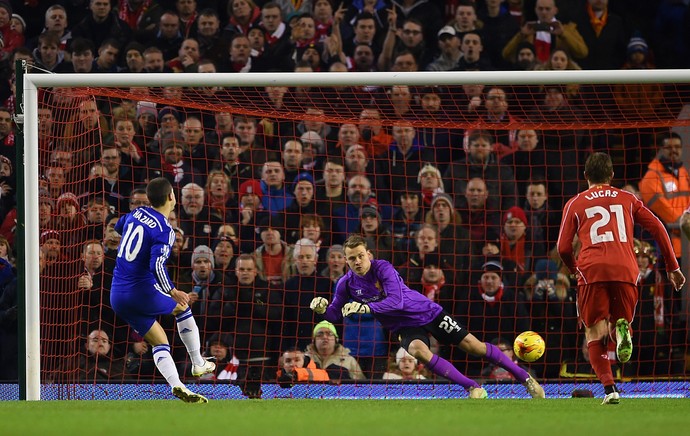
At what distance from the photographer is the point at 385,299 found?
9.65 m

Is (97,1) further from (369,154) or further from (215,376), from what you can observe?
(215,376)

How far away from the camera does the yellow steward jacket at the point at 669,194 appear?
37.9ft

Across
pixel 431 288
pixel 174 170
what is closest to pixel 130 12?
pixel 174 170

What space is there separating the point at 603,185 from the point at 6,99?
7.53 meters

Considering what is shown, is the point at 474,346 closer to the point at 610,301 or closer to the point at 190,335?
the point at 610,301

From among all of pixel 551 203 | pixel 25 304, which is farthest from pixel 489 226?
pixel 25 304

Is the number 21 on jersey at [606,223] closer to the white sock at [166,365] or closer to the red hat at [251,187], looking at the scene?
the white sock at [166,365]

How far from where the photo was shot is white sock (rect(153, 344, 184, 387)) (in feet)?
27.2

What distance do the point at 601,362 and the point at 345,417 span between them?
2078 mm

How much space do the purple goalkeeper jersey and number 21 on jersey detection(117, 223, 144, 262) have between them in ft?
6.27

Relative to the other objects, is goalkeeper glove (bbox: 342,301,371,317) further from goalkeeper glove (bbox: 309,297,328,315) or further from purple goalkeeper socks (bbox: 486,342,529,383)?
purple goalkeeper socks (bbox: 486,342,529,383)

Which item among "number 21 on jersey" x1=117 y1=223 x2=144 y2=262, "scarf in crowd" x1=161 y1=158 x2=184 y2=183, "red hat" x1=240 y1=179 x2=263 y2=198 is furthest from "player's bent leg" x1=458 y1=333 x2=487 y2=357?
"scarf in crowd" x1=161 y1=158 x2=184 y2=183

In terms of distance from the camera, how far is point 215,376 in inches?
440

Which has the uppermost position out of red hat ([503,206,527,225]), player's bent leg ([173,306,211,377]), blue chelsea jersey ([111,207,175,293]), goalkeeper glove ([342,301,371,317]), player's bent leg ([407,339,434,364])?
red hat ([503,206,527,225])
